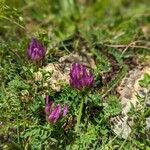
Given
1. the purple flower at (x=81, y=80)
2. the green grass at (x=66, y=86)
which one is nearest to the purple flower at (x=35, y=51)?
the green grass at (x=66, y=86)

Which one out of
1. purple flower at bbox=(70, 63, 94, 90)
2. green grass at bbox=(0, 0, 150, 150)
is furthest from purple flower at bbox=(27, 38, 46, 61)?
purple flower at bbox=(70, 63, 94, 90)

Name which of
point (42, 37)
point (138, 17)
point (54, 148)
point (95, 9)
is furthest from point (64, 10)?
point (54, 148)

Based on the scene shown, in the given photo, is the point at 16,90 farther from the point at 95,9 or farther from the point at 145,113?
the point at 95,9

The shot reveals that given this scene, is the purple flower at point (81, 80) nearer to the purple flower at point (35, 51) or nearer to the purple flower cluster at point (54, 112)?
the purple flower cluster at point (54, 112)

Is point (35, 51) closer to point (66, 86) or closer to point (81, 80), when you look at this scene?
point (66, 86)

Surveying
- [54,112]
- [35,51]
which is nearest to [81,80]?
[54,112]

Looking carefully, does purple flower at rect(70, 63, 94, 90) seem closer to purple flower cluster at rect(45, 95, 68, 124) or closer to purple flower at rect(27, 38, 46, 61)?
purple flower cluster at rect(45, 95, 68, 124)
